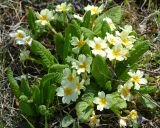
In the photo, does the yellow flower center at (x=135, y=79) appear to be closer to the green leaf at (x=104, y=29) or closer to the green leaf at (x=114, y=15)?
the green leaf at (x=104, y=29)

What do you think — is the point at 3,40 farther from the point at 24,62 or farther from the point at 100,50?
the point at 100,50

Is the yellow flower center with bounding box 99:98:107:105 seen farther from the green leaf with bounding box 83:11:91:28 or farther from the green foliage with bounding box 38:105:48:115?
the green leaf with bounding box 83:11:91:28

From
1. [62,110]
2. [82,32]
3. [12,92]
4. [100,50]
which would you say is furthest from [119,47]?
[12,92]

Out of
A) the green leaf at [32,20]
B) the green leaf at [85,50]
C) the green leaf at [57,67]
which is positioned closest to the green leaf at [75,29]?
the green leaf at [85,50]

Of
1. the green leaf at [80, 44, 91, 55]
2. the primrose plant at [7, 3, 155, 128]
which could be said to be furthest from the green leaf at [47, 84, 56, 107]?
the green leaf at [80, 44, 91, 55]

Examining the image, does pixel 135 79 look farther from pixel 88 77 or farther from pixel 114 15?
pixel 114 15

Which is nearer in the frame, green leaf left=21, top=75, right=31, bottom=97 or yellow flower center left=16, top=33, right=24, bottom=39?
green leaf left=21, top=75, right=31, bottom=97

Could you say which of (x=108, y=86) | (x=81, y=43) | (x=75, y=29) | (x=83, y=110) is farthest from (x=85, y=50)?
(x=83, y=110)
